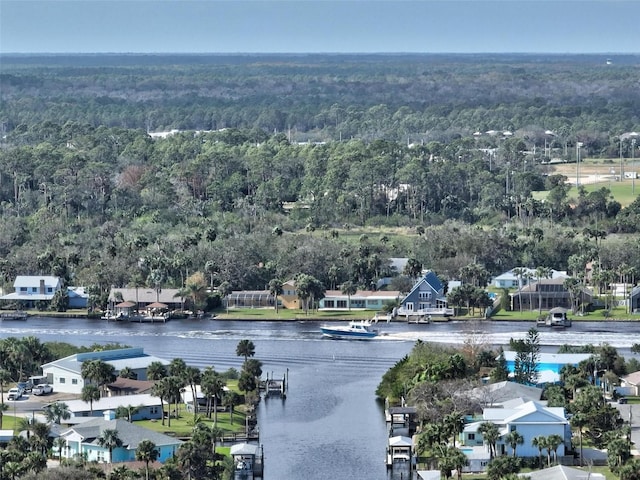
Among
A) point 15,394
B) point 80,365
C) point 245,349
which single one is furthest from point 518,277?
point 15,394

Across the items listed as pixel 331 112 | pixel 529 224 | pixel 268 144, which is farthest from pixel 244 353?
pixel 331 112

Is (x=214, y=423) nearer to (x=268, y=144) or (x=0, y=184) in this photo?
(x=0, y=184)

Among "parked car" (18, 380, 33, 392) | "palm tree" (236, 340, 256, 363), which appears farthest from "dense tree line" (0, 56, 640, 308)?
"parked car" (18, 380, 33, 392)

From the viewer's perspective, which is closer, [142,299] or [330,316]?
[330,316]

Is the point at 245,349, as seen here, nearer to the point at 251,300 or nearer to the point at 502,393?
the point at 502,393

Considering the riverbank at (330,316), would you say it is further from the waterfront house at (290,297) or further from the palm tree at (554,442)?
the palm tree at (554,442)

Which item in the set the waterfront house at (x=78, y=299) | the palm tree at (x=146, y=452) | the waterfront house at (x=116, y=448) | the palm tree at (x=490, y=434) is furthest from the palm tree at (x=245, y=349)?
the waterfront house at (x=78, y=299)
